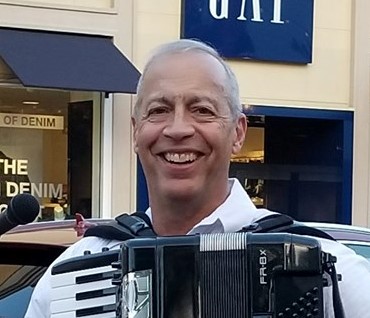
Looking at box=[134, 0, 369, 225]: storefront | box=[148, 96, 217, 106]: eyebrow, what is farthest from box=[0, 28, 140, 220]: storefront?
box=[148, 96, 217, 106]: eyebrow

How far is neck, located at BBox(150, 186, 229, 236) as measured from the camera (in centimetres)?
206

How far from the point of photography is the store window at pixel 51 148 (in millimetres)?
9789

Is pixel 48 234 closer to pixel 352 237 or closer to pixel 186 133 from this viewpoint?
pixel 352 237

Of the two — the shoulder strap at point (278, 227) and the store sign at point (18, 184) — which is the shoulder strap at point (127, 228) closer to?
the shoulder strap at point (278, 227)

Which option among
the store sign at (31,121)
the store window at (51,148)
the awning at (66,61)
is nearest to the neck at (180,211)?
the awning at (66,61)

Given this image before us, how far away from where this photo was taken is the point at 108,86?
29.7ft

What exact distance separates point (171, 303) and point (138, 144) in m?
0.40

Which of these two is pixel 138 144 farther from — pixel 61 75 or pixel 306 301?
pixel 61 75

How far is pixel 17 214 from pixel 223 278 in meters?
0.60

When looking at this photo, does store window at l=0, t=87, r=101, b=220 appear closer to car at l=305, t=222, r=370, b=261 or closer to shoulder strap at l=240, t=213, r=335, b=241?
car at l=305, t=222, r=370, b=261

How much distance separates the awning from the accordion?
696cm

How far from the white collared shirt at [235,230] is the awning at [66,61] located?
6.55 metres

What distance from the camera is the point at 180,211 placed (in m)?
2.07

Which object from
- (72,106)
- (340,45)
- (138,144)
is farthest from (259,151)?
(138,144)
